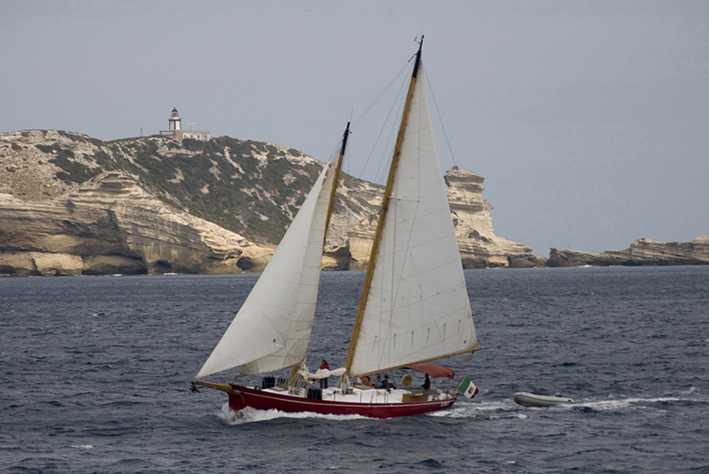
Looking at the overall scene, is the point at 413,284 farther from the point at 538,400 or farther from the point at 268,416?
the point at 538,400

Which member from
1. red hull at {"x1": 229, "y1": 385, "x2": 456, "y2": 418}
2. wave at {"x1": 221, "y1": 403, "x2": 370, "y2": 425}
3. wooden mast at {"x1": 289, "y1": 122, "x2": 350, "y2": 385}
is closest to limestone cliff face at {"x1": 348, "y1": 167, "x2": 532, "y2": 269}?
wooden mast at {"x1": 289, "y1": 122, "x2": 350, "y2": 385}

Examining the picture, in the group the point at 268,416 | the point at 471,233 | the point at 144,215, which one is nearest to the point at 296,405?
the point at 268,416

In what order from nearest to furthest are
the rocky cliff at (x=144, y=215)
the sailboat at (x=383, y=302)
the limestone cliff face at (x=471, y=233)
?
1. the sailboat at (x=383, y=302)
2. the rocky cliff at (x=144, y=215)
3. the limestone cliff face at (x=471, y=233)

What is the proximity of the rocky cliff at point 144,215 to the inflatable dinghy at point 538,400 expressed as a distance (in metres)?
78.3

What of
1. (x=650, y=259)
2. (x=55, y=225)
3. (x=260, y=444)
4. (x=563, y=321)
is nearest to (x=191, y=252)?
(x=55, y=225)

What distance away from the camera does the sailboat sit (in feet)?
90.6

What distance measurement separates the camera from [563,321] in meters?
64.4

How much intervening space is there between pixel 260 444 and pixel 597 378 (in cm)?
1817

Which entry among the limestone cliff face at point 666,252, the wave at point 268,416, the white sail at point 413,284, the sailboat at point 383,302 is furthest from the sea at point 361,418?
the limestone cliff face at point 666,252

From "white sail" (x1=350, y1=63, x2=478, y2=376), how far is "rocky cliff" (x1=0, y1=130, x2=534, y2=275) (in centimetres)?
8031

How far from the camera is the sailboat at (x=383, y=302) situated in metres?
27.6

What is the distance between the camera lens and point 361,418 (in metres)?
28.0

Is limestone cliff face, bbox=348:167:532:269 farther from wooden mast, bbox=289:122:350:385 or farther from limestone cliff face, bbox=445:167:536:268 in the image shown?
wooden mast, bbox=289:122:350:385

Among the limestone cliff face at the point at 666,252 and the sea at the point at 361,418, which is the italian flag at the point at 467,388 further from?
the limestone cliff face at the point at 666,252
